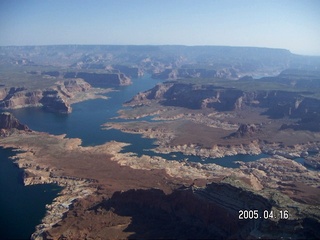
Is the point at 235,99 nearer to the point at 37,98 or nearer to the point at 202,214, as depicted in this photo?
the point at 37,98

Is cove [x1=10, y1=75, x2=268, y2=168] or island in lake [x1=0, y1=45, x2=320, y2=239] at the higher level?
island in lake [x1=0, y1=45, x2=320, y2=239]

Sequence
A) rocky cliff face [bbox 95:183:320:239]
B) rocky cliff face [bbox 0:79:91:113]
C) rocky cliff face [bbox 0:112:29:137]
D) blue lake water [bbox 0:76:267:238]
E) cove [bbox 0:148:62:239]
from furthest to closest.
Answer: rocky cliff face [bbox 0:79:91:113] → rocky cliff face [bbox 0:112:29:137] → blue lake water [bbox 0:76:267:238] → cove [bbox 0:148:62:239] → rocky cliff face [bbox 95:183:320:239]

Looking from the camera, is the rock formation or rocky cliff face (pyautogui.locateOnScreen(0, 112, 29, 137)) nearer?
the rock formation

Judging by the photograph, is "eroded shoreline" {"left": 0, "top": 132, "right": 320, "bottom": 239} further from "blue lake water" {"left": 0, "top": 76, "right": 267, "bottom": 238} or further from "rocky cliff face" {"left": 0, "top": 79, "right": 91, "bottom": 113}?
"rocky cliff face" {"left": 0, "top": 79, "right": 91, "bottom": 113}

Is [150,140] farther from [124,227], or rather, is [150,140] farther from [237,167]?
[124,227]

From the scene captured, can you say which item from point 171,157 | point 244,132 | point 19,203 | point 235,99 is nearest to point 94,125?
point 171,157

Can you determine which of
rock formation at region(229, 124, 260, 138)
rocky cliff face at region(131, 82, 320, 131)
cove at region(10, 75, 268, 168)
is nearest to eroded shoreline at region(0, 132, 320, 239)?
cove at region(10, 75, 268, 168)
